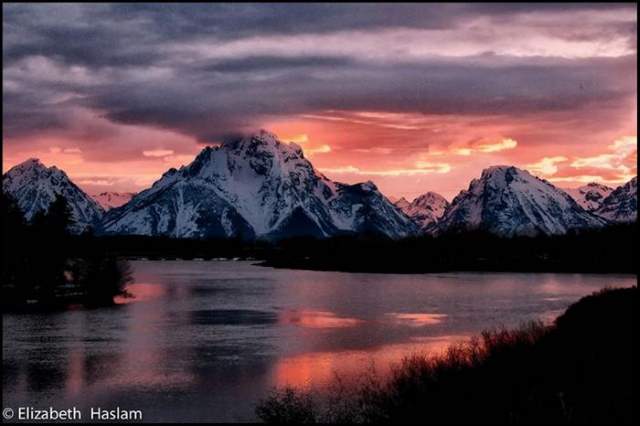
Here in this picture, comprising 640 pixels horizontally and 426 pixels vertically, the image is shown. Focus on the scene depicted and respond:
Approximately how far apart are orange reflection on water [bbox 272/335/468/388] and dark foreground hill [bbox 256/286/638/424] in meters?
2.83

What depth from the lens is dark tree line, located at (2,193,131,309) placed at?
98.4 meters

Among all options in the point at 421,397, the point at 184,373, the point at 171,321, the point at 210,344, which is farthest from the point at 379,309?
the point at 421,397

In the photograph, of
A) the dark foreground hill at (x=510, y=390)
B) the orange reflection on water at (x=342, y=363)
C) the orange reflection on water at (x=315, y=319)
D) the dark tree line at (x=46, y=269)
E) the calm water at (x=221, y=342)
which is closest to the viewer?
the dark foreground hill at (x=510, y=390)

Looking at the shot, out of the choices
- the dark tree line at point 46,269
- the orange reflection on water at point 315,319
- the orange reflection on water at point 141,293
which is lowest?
the orange reflection on water at point 315,319

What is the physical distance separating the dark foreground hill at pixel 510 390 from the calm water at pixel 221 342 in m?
3.73

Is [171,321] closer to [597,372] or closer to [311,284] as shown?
[597,372]

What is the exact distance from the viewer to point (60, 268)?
368 ft

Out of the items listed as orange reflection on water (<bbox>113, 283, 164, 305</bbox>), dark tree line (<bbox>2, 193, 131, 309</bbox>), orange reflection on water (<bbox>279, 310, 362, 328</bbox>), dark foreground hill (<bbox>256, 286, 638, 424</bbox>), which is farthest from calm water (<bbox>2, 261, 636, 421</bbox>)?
dark tree line (<bbox>2, 193, 131, 309</bbox>)

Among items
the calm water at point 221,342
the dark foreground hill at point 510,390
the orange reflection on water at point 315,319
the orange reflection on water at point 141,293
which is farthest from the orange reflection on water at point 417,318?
the orange reflection on water at point 141,293

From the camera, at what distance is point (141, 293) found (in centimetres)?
11681

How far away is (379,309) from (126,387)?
5003 centimetres

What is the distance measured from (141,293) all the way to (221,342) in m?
58.5

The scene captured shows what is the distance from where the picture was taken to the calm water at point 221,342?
135 feet

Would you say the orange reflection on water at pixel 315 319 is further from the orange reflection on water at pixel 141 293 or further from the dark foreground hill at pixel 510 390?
the dark foreground hill at pixel 510 390
